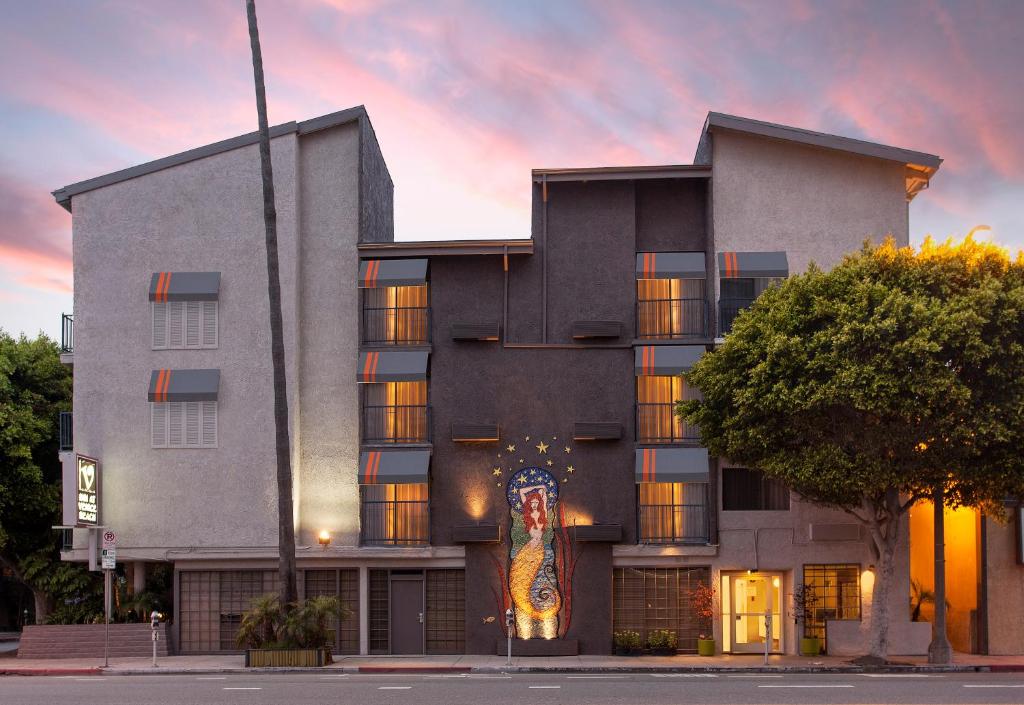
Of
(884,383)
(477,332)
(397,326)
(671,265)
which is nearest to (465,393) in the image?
(477,332)

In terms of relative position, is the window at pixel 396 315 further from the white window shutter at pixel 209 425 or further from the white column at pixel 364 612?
the white column at pixel 364 612

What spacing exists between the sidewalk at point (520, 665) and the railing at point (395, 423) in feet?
19.3

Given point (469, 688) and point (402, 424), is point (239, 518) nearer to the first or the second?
point (402, 424)

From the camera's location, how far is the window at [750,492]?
30.8 meters

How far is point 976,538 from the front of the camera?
99.7 ft

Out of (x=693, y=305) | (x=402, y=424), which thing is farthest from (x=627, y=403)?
(x=402, y=424)

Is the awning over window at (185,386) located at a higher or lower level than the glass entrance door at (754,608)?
higher

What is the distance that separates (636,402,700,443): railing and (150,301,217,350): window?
12038 mm

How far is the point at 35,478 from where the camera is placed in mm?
34344

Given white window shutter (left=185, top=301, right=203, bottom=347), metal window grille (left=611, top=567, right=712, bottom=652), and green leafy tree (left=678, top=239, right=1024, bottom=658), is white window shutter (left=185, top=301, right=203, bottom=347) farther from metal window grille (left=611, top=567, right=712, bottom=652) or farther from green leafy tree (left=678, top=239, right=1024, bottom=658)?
green leafy tree (left=678, top=239, right=1024, bottom=658)

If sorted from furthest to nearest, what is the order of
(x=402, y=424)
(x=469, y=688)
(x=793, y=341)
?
(x=402, y=424) < (x=793, y=341) < (x=469, y=688)

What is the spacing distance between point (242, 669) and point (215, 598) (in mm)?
5532

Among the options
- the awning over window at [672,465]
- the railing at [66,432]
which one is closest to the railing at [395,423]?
the awning over window at [672,465]

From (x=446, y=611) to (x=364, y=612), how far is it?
7.36ft
